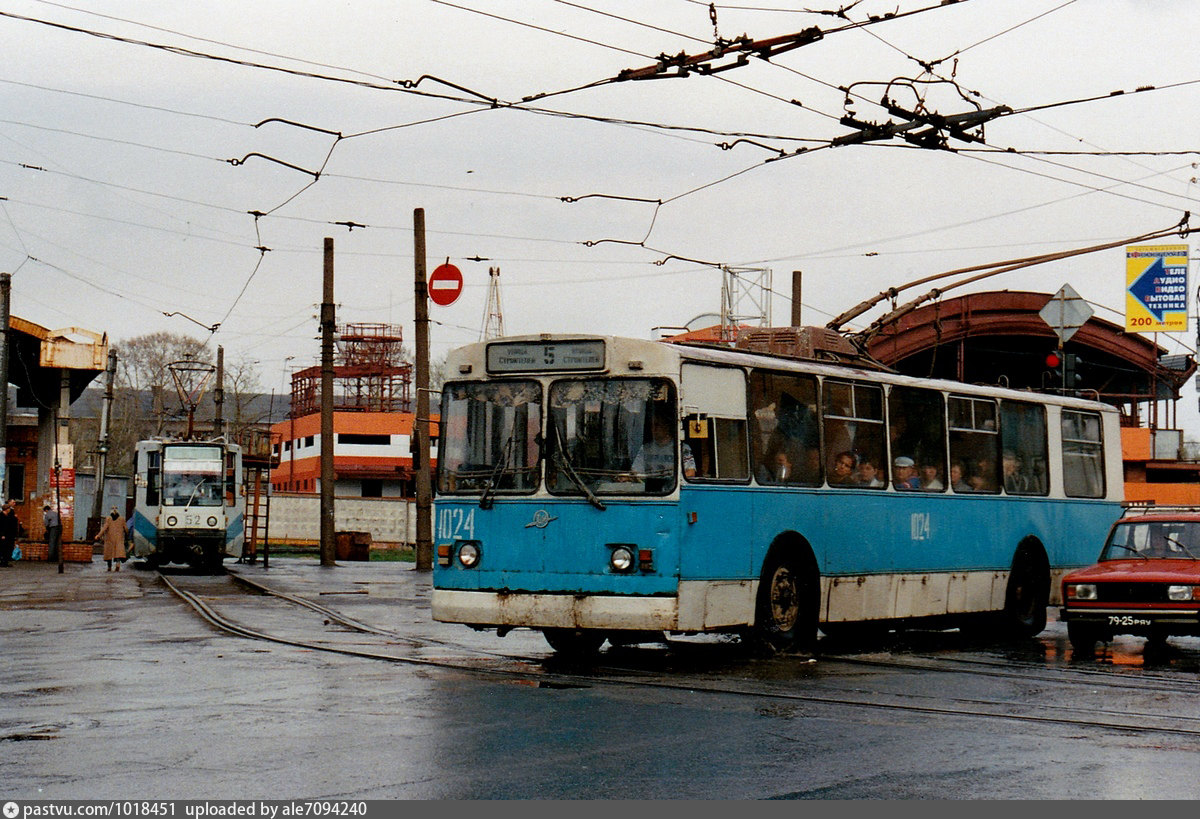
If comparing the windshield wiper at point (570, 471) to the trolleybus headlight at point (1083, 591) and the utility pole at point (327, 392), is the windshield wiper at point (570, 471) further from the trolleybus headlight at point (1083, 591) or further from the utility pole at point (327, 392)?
the utility pole at point (327, 392)

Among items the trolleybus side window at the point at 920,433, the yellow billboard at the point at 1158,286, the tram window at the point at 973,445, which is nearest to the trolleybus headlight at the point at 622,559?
the trolleybus side window at the point at 920,433

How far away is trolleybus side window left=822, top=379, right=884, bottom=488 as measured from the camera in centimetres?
1594

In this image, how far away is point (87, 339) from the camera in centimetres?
5069

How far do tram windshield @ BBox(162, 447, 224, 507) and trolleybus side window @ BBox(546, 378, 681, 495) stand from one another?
2936 cm

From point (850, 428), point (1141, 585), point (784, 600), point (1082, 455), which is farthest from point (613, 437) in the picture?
point (1082, 455)

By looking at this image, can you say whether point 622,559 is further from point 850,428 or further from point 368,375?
point 368,375

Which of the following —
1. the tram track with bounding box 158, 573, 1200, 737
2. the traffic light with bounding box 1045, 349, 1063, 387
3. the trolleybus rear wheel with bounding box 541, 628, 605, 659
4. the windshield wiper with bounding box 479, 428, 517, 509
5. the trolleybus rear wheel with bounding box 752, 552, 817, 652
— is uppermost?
the traffic light with bounding box 1045, 349, 1063, 387

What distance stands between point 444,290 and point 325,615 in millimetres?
8375

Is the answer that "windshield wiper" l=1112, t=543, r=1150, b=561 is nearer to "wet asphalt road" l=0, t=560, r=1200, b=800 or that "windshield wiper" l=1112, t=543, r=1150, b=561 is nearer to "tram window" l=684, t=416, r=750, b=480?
"wet asphalt road" l=0, t=560, r=1200, b=800

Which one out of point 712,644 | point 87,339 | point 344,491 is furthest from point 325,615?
point 344,491

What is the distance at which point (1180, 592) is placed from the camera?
52.5ft

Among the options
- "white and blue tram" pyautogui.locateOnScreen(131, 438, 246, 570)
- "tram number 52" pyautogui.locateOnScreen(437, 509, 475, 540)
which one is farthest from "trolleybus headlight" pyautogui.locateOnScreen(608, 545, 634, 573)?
"white and blue tram" pyautogui.locateOnScreen(131, 438, 246, 570)

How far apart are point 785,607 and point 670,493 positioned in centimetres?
232

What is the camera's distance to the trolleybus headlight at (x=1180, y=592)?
52.2 ft
